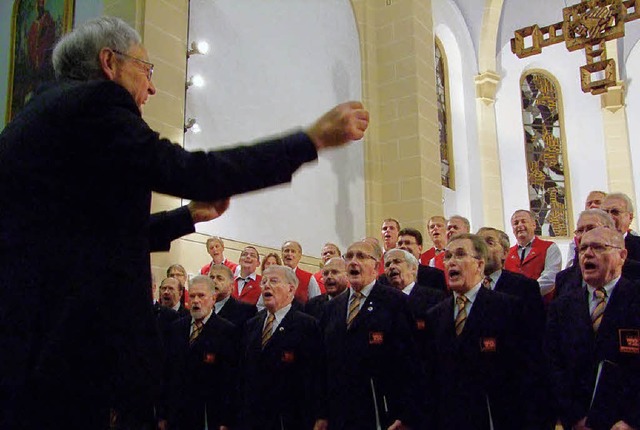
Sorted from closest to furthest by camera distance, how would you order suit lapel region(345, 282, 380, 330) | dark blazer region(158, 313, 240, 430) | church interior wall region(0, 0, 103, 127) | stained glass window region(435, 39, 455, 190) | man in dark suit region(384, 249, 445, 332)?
suit lapel region(345, 282, 380, 330) < man in dark suit region(384, 249, 445, 332) < dark blazer region(158, 313, 240, 430) < church interior wall region(0, 0, 103, 127) < stained glass window region(435, 39, 455, 190)

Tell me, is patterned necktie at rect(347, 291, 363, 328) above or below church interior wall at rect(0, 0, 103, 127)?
below

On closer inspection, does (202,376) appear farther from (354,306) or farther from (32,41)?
(32,41)

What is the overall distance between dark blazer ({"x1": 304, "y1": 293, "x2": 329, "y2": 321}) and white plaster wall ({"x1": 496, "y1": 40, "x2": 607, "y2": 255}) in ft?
35.1

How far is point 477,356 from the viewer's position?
14.1 feet

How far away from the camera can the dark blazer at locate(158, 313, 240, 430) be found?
540 centimetres

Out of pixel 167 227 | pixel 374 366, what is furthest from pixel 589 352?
pixel 167 227

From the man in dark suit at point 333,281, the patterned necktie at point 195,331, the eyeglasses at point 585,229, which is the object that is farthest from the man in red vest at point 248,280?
the eyeglasses at point 585,229

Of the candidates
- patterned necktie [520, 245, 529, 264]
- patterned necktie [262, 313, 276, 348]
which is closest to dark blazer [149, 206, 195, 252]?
patterned necktie [262, 313, 276, 348]

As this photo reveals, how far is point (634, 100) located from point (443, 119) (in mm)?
4801

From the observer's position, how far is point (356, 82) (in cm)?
1145

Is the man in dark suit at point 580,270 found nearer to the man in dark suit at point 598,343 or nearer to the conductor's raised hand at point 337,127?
the man in dark suit at point 598,343

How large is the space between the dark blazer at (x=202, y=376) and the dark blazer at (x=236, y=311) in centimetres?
29

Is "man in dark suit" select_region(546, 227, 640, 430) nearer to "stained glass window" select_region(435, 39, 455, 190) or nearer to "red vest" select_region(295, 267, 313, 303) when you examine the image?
"red vest" select_region(295, 267, 313, 303)

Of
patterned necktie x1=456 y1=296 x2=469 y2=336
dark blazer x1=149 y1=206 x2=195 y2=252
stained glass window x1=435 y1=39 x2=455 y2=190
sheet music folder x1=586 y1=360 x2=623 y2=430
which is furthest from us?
stained glass window x1=435 y1=39 x2=455 y2=190
